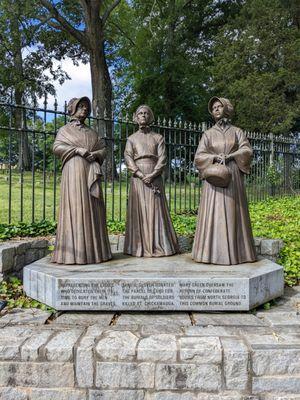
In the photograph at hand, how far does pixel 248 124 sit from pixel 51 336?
15.6 m

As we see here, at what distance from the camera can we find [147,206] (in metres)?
4.91

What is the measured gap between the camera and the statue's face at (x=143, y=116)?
16.1 ft

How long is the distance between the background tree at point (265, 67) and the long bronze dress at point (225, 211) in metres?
12.4

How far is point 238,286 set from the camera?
3.87 metres

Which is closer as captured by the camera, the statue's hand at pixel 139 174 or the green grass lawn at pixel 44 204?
the statue's hand at pixel 139 174

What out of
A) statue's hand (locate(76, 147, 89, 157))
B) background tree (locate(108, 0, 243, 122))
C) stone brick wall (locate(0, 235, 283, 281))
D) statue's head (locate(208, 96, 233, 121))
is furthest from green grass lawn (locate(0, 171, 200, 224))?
background tree (locate(108, 0, 243, 122))

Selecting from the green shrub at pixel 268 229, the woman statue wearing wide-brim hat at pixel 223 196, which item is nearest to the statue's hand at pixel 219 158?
the woman statue wearing wide-brim hat at pixel 223 196

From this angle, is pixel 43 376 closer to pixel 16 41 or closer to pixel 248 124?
pixel 248 124

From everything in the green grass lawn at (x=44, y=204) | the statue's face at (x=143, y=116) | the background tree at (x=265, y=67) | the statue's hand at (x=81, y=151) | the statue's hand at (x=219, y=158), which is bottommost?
the green grass lawn at (x=44, y=204)

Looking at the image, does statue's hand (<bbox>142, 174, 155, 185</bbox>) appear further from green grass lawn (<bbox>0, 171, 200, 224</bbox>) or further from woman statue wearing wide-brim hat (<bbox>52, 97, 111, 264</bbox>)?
green grass lawn (<bbox>0, 171, 200, 224</bbox>)

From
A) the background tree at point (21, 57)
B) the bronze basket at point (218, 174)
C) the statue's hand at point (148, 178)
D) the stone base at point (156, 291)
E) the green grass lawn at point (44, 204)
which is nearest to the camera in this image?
the stone base at point (156, 291)

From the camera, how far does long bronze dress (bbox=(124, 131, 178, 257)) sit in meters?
4.90

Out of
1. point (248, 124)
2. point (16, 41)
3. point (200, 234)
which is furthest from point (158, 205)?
point (16, 41)

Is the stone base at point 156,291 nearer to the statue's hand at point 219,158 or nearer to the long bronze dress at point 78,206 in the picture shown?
the long bronze dress at point 78,206
